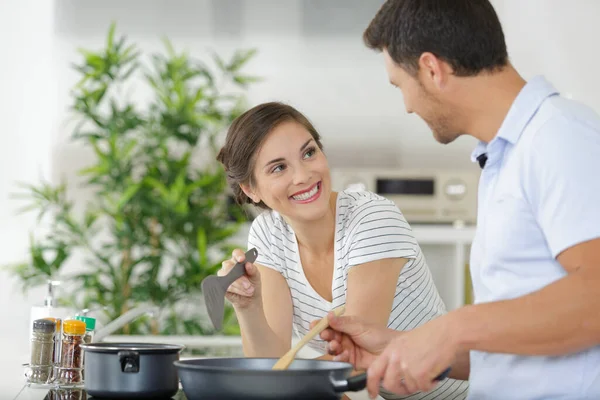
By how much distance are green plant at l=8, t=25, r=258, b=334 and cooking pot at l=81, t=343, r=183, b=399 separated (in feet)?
8.79

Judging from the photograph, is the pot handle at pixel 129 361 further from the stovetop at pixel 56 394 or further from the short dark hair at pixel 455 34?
the short dark hair at pixel 455 34

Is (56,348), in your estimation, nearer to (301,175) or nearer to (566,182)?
(301,175)

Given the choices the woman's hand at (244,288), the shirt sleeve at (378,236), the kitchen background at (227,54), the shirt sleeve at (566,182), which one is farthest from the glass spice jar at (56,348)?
the kitchen background at (227,54)

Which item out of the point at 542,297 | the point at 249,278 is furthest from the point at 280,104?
the point at 542,297

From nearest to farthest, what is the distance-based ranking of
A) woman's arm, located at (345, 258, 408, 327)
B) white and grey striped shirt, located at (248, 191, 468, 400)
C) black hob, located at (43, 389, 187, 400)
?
black hob, located at (43, 389, 187, 400), woman's arm, located at (345, 258, 408, 327), white and grey striped shirt, located at (248, 191, 468, 400)

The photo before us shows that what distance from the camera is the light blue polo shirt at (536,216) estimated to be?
128 centimetres

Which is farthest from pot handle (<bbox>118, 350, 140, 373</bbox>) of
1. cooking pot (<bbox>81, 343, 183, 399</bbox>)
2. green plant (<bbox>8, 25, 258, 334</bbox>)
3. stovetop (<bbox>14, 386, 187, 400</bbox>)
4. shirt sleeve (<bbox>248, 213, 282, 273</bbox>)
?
green plant (<bbox>8, 25, 258, 334</bbox>)

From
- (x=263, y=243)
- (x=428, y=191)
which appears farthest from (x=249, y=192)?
(x=428, y=191)

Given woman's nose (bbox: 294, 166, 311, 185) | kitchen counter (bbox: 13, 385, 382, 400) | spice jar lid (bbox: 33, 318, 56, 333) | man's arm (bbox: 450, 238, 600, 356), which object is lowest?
kitchen counter (bbox: 13, 385, 382, 400)

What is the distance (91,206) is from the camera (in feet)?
14.9

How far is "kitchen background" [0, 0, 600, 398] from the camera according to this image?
464cm

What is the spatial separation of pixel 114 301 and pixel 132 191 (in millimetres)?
583

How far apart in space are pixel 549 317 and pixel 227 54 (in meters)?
3.63

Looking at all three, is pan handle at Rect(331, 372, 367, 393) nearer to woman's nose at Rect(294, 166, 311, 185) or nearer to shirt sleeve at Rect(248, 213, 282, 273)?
woman's nose at Rect(294, 166, 311, 185)
